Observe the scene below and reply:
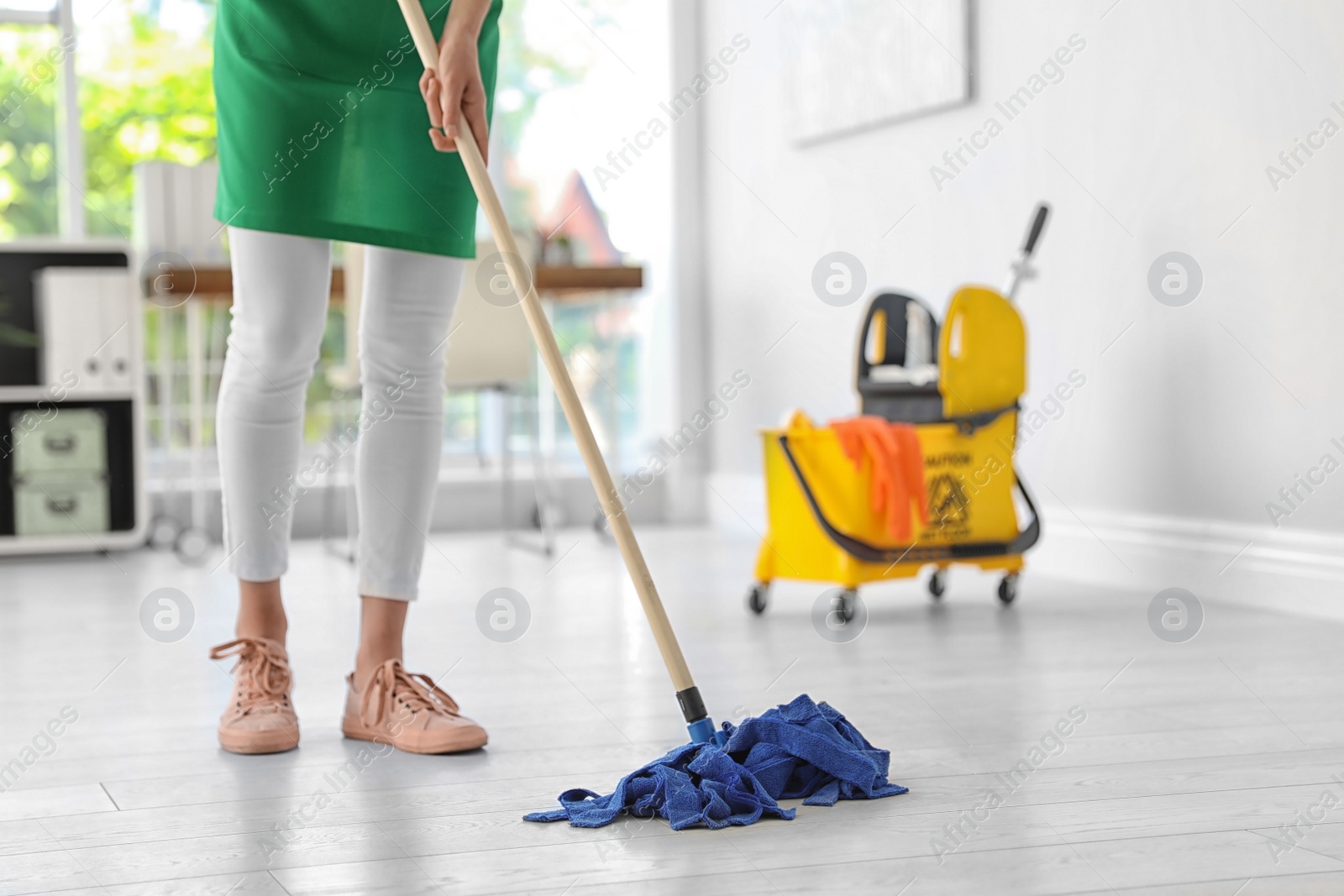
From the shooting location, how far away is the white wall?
2408 millimetres

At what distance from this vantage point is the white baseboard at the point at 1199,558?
2.38 meters

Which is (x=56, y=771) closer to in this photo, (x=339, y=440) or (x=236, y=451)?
(x=236, y=451)

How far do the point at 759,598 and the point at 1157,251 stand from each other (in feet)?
3.25

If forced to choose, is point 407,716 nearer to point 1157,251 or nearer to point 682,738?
point 682,738

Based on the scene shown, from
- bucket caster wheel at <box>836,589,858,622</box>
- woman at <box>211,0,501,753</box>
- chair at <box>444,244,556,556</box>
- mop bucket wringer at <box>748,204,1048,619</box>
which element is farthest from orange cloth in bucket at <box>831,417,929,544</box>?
chair at <box>444,244,556,556</box>

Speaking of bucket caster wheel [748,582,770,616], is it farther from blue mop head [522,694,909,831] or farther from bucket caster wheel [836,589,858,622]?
blue mop head [522,694,909,831]

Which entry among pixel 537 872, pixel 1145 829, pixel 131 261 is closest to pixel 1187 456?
pixel 1145 829

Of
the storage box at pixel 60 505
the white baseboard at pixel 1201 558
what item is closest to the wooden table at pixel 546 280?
the storage box at pixel 60 505

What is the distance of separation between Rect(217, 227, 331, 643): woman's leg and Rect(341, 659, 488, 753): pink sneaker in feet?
0.41

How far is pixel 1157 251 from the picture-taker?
8.95ft

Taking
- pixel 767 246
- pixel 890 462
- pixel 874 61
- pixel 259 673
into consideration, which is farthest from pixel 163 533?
pixel 259 673

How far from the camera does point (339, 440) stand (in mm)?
4172

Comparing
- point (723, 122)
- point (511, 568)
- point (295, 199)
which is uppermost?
point (723, 122)

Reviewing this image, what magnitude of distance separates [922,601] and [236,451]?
4.78ft
